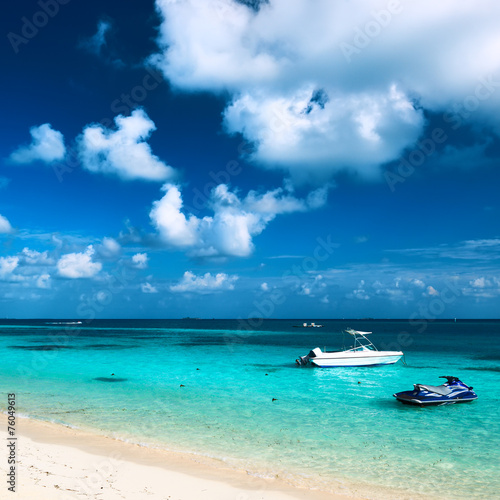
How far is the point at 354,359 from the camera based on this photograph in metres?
39.5

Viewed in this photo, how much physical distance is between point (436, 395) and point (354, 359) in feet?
55.5

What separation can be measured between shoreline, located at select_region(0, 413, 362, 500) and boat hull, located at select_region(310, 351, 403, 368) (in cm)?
2553

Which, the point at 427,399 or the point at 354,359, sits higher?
the point at 427,399

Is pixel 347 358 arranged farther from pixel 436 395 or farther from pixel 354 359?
pixel 436 395

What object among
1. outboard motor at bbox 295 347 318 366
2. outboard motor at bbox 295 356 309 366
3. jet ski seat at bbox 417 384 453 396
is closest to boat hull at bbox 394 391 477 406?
jet ski seat at bbox 417 384 453 396

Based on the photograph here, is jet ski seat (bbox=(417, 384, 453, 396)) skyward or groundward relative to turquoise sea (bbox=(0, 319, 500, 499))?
skyward

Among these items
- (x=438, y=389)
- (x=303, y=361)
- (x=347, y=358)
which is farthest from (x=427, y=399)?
(x=303, y=361)

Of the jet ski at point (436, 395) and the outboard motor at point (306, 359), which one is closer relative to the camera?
the jet ski at point (436, 395)

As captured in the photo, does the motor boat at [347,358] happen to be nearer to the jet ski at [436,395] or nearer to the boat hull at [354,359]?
the boat hull at [354,359]

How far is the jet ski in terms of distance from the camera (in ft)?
73.7

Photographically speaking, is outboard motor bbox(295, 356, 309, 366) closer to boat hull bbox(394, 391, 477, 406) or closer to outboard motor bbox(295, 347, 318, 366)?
outboard motor bbox(295, 347, 318, 366)

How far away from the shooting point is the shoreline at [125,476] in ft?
34.4

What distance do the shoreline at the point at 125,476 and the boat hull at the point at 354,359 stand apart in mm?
25534

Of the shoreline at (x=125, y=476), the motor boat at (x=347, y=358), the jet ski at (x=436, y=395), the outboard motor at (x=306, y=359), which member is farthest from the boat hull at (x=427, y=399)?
the outboard motor at (x=306, y=359)
